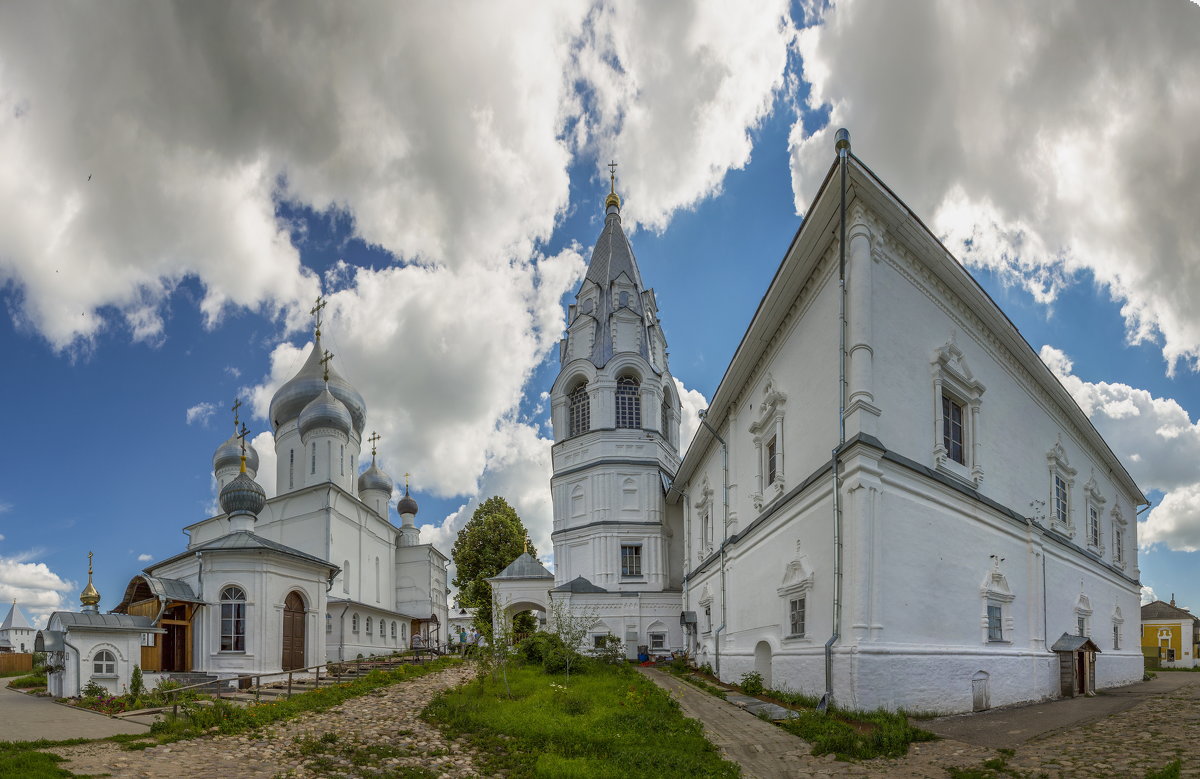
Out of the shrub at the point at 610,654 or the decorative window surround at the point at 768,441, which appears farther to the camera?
the shrub at the point at 610,654

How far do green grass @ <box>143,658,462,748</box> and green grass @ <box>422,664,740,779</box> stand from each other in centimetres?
222

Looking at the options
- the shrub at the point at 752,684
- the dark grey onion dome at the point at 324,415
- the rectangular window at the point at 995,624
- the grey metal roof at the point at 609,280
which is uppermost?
the grey metal roof at the point at 609,280

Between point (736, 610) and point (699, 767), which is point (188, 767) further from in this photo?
point (736, 610)

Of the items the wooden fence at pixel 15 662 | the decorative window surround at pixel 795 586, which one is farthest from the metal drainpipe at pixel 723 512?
the wooden fence at pixel 15 662

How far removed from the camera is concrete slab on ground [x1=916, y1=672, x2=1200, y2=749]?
32.9 feet

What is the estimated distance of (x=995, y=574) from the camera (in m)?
14.4

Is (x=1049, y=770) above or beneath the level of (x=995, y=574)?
beneath

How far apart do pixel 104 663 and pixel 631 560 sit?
2001 cm

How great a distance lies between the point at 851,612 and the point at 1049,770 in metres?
3.92

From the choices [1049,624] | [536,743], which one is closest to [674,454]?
[1049,624]

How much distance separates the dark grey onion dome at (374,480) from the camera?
141 feet

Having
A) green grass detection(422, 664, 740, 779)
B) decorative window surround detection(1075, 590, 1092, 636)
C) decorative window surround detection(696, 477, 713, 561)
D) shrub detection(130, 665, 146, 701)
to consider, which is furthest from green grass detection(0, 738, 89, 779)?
decorative window surround detection(1075, 590, 1092, 636)

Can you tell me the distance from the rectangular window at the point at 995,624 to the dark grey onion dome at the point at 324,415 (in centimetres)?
2776

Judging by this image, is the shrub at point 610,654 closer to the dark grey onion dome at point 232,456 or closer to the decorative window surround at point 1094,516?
the decorative window surround at point 1094,516
